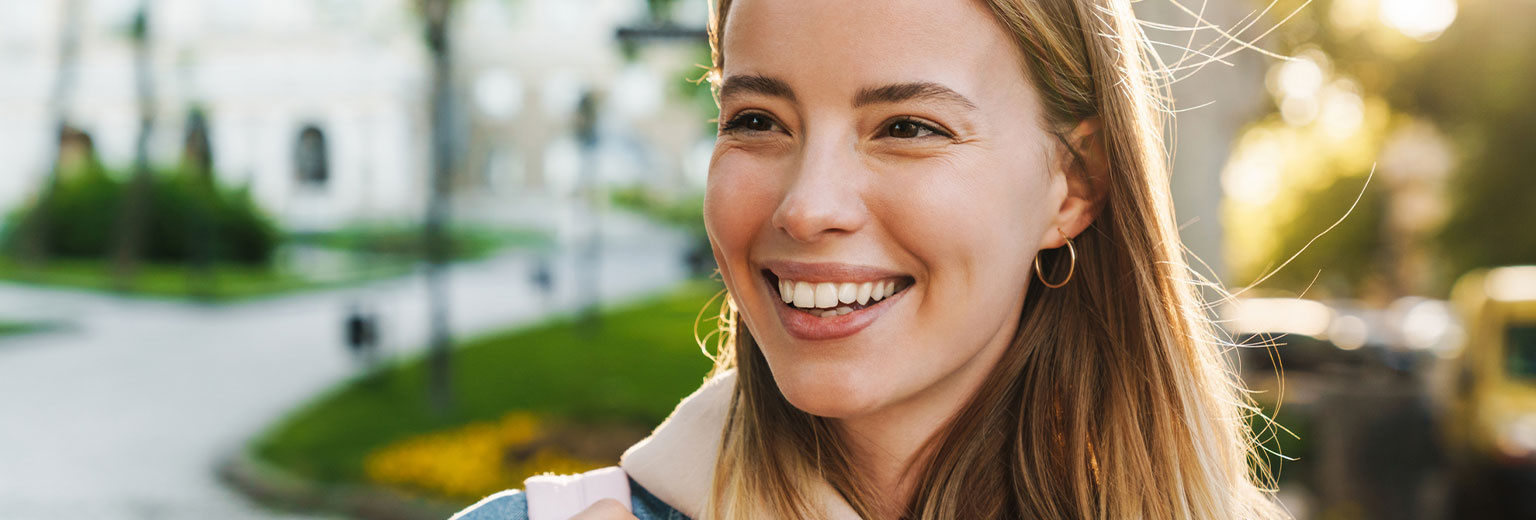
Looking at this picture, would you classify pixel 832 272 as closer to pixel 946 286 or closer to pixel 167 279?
pixel 946 286

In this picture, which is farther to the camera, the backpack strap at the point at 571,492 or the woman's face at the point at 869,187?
the backpack strap at the point at 571,492

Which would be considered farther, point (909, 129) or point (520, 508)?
point (520, 508)

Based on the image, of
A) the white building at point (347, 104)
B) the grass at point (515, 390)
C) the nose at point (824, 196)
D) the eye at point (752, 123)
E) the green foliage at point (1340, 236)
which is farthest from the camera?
the green foliage at point (1340, 236)

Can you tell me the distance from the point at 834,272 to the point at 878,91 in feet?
0.76

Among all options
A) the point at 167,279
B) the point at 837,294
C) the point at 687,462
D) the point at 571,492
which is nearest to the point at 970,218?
the point at 837,294

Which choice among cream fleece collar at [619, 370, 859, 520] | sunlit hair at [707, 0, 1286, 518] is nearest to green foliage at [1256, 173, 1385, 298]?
sunlit hair at [707, 0, 1286, 518]

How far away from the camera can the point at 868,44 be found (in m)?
1.49

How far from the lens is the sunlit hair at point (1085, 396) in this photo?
1.69 meters

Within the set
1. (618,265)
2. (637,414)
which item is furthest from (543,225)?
(637,414)

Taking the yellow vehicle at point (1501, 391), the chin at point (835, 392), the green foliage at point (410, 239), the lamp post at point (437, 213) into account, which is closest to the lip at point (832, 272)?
the chin at point (835, 392)

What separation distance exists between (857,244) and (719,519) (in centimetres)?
44

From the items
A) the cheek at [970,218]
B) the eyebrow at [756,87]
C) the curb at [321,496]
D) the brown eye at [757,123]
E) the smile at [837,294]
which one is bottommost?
the curb at [321,496]

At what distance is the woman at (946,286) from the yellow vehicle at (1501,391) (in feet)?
22.0

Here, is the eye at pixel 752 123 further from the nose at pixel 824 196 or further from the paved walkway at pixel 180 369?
the paved walkway at pixel 180 369
